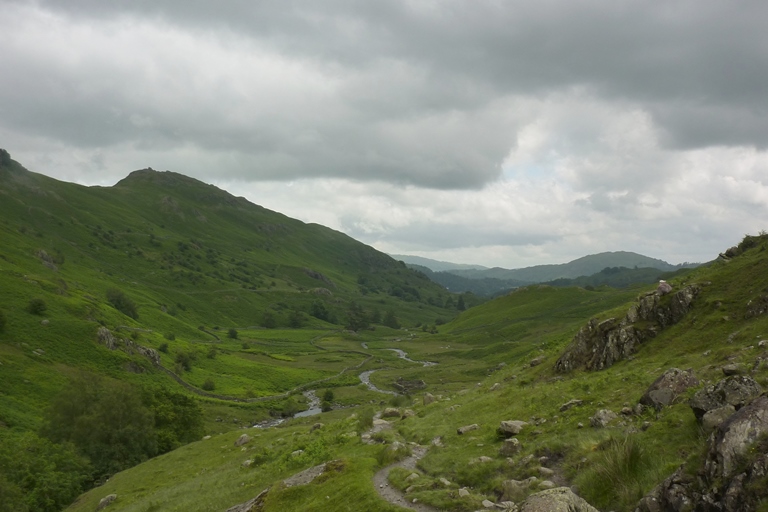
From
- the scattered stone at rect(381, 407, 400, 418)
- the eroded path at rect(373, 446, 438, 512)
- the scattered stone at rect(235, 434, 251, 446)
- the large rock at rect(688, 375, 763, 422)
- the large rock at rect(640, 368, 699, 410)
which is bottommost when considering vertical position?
the scattered stone at rect(235, 434, 251, 446)

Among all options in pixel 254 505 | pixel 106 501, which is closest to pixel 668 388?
pixel 254 505

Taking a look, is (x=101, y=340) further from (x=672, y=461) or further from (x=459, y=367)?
(x=672, y=461)

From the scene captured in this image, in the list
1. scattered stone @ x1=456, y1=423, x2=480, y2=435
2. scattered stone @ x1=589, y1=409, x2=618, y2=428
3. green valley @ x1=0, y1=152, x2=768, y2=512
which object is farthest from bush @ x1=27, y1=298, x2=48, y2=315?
scattered stone @ x1=589, y1=409, x2=618, y2=428

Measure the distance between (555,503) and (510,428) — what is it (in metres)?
12.9

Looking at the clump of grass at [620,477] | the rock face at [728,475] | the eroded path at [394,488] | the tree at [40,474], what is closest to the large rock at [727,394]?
the clump of grass at [620,477]

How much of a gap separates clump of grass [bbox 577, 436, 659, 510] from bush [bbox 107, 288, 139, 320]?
585 ft

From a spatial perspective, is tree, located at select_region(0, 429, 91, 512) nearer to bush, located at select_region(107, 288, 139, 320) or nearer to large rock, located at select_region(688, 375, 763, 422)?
large rock, located at select_region(688, 375, 763, 422)

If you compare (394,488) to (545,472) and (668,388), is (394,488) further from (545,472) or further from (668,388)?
(668,388)

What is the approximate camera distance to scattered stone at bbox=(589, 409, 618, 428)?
20.8 meters

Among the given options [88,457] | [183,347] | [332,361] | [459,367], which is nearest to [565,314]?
[459,367]

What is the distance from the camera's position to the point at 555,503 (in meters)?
11.7

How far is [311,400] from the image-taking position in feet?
386

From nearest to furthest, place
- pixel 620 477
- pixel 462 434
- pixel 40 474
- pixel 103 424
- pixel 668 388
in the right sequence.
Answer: pixel 620 477 → pixel 668 388 → pixel 462 434 → pixel 40 474 → pixel 103 424

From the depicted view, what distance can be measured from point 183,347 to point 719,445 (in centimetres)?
14868
